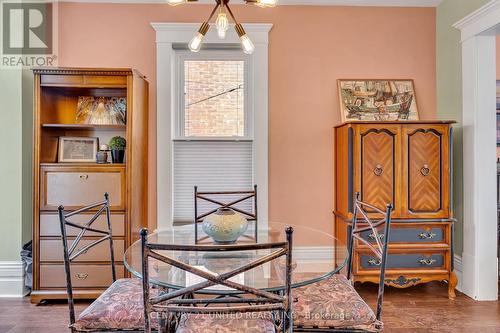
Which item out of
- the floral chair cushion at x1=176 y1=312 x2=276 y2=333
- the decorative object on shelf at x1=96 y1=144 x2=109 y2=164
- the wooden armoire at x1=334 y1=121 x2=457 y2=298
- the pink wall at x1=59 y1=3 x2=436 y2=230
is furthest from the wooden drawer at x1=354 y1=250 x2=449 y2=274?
the decorative object on shelf at x1=96 y1=144 x2=109 y2=164

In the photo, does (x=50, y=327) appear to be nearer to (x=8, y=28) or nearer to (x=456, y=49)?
(x=8, y=28)

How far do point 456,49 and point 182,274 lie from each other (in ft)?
10.7

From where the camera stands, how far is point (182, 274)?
1756mm

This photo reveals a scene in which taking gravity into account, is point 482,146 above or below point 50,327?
above

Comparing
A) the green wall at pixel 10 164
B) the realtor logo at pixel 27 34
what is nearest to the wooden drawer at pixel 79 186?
the green wall at pixel 10 164

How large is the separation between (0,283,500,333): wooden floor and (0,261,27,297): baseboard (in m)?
0.10

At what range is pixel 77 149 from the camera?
11.4 ft

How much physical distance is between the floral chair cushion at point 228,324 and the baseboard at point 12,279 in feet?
7.77

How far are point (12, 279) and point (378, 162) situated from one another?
3407 mm

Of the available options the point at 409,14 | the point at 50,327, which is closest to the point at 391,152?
the point at 409,14

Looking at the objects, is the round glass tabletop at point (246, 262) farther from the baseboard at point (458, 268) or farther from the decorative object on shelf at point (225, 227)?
the baseboard at point (458, 268)

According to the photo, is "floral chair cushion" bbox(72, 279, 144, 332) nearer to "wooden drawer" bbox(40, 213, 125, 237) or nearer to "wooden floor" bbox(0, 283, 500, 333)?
"wooden floor" bbox(0, 283, 500, 333)

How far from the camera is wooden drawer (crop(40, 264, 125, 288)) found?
313 centimetres

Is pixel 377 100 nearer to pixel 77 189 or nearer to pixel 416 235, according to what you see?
pixel 416 235
